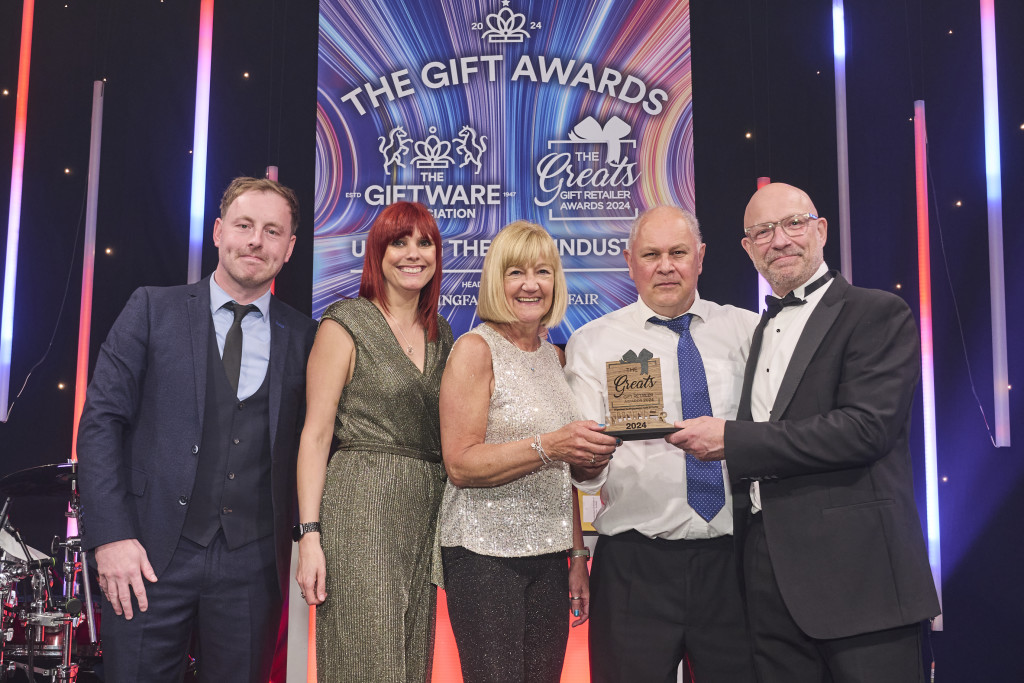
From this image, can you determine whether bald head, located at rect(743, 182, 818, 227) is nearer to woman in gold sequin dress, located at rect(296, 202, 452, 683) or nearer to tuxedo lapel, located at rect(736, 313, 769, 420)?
tuxedo lapel, located at rect(736, 313, 769, 420)

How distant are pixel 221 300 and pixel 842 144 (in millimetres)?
3417

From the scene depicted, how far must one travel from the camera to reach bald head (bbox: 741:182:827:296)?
2469 millimetres

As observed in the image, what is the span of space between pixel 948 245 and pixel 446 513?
3.44 metres

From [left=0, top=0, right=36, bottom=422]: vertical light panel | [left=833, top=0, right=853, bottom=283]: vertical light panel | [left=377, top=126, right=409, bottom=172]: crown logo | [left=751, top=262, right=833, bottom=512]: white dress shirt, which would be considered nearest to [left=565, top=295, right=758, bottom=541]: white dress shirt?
[left=751, top=262, right=833, bottom=512]: white dress shirt

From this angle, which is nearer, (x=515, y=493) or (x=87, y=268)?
(x=515, y=493)

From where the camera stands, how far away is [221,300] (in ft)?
8.30

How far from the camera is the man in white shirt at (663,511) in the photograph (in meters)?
2.29

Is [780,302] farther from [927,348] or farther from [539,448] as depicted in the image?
[927,348]

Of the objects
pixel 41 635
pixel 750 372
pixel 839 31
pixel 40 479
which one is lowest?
pixel 41 635

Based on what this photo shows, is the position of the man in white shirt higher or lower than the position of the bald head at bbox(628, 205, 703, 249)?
lower

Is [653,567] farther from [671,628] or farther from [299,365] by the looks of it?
[299,365]

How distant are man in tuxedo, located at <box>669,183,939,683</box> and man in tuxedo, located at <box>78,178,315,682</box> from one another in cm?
121

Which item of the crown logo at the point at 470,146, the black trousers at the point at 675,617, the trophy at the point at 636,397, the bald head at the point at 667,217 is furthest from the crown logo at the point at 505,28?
the black trousers at the point at 675,617

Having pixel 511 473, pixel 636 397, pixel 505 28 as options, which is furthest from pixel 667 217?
pixel 505 28
